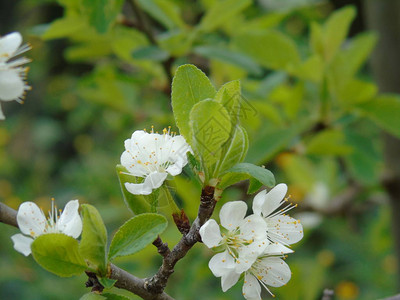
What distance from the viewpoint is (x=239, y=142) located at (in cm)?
53

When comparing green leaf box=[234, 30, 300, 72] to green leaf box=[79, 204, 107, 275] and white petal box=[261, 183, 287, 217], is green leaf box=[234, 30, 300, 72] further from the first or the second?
green leaf box=[79, 204, 107, 275]

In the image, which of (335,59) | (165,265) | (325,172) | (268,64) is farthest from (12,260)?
(165,265)

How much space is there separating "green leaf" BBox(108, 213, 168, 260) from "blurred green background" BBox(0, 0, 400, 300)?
95mm

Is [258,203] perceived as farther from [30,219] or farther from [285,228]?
[30,219]

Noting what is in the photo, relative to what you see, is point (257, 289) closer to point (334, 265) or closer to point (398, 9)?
point (398, 9)

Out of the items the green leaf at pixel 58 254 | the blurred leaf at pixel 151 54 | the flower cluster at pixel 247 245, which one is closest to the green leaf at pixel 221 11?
the blurred leaf at pixel 151 54

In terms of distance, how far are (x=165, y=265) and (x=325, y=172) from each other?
1266 mm

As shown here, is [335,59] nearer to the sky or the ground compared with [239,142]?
nearer to the ground

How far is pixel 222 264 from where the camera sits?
0.57 metres

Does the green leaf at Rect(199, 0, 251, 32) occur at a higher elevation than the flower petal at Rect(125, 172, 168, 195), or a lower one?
lower

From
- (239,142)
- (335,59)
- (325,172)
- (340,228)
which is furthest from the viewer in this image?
(340,228)

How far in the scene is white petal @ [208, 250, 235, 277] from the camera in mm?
559

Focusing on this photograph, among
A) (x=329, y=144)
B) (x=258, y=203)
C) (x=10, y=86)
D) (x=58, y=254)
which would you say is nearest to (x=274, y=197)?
(x=258, y=203)

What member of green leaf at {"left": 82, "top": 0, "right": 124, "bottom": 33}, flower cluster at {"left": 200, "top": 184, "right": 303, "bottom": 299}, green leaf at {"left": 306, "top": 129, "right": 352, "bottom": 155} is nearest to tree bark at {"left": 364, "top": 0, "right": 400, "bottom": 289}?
green leaf at {"left": 306, "top": 129, "right": 352, "bottom": 155}
